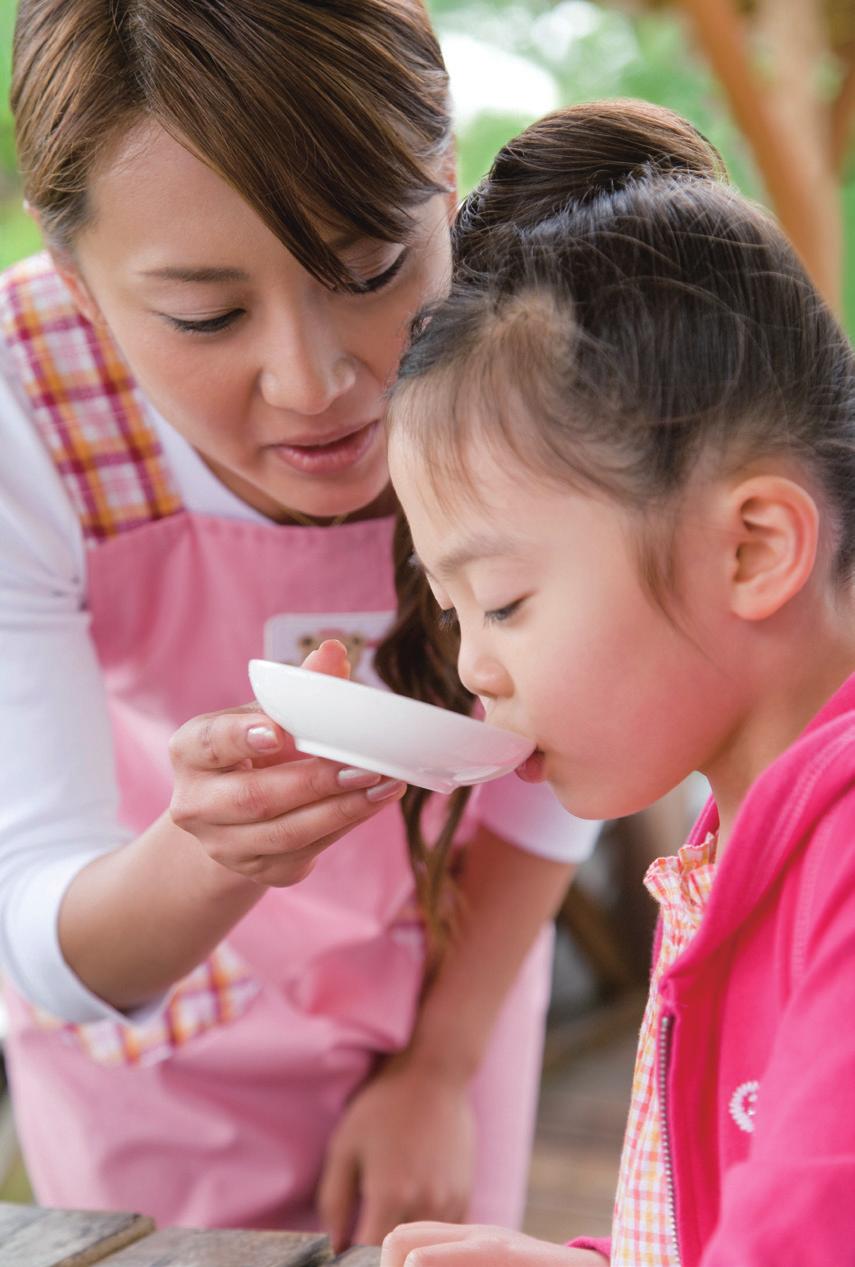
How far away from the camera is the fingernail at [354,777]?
0.90 metres

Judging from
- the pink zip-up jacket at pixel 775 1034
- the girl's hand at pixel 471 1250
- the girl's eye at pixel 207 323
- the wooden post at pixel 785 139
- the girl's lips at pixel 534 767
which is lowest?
the girl's hand at pixel 471 1250

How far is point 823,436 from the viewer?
0.80 m

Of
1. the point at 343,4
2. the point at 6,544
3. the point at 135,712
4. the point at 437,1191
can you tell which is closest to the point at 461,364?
the point at 343,4

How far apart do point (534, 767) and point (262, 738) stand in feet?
0.57

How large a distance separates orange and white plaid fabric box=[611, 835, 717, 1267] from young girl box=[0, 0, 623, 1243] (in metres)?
0.19

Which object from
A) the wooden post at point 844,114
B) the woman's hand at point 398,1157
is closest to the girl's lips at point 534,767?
the woman's hand at point 398,1157

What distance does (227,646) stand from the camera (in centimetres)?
137

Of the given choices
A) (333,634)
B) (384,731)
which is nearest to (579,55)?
(333,634)

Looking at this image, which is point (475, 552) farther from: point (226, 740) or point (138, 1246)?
point (138, 1246)

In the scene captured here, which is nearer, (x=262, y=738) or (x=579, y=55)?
(x=262, y=738)

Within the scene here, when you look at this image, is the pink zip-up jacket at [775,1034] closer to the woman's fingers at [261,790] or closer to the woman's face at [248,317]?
the woman's fingers at [261,790]

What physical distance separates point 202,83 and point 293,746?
45 cm

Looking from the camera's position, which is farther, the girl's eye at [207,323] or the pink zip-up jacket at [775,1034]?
the girl's eye at [207,323]

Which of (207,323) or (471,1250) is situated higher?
(207,323)
